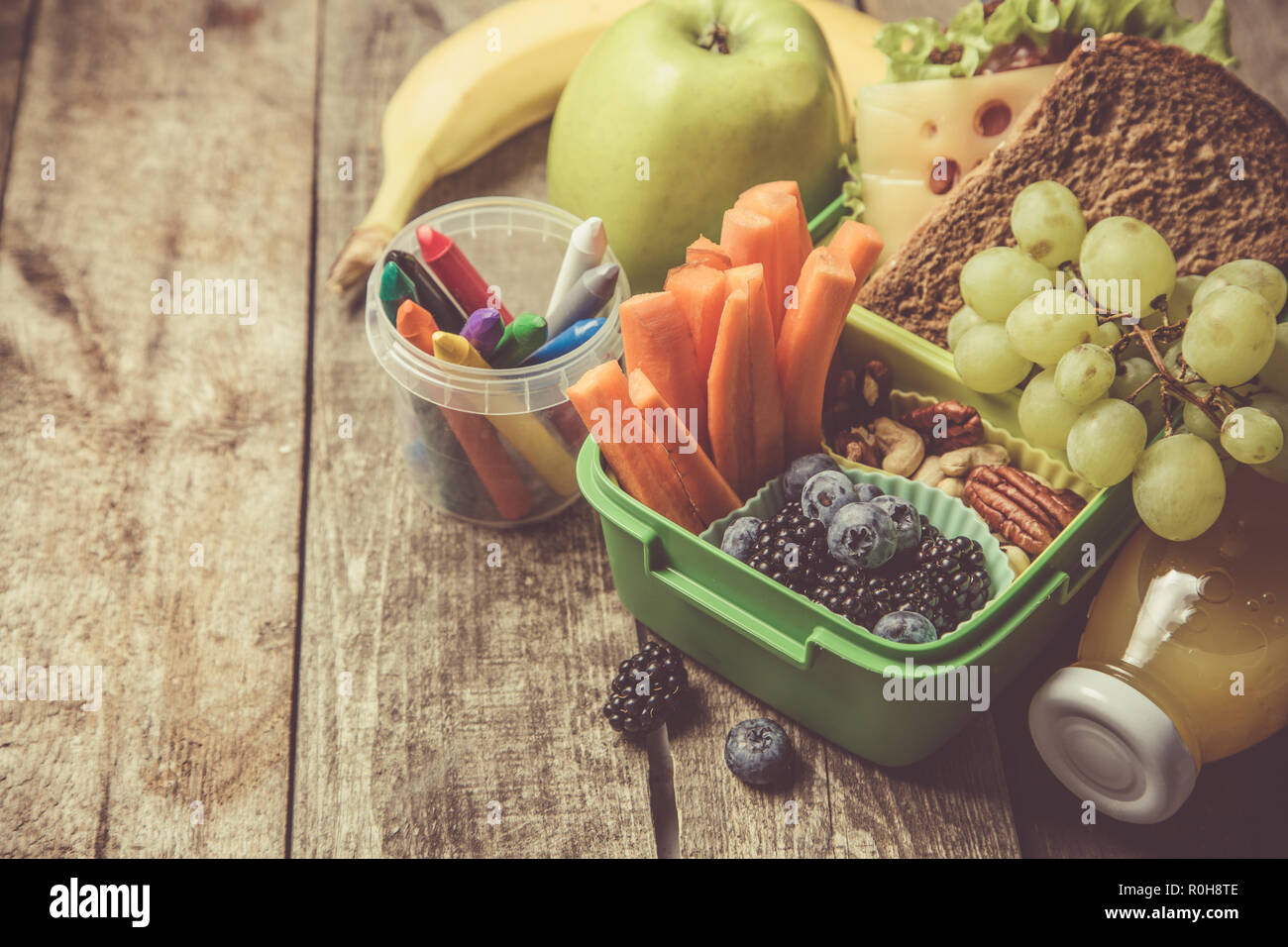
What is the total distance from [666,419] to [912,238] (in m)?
0.33

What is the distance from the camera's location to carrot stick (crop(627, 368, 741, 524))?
32.3 inches

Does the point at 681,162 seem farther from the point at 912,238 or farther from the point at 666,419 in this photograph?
the point at 666,419

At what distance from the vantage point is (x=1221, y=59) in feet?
3.32

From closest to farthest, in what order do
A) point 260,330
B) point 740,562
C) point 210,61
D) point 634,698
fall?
point 740,562 < point 634,698 < point 260,330 < point 210,61

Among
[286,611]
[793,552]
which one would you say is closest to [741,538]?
[793,552]

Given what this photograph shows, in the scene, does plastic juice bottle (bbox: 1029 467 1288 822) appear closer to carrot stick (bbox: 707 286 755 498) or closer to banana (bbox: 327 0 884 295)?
carrot stick (bbox: 707 286 755 498)

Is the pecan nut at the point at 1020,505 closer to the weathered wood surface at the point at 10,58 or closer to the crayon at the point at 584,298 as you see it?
the crayon at the point at 584,298

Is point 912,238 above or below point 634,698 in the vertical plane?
above

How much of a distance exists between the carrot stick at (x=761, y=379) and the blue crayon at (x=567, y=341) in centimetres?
14

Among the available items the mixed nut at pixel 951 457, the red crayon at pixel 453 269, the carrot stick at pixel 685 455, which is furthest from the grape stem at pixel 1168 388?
the red crayon at pixel 453 269

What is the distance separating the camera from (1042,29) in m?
1.00

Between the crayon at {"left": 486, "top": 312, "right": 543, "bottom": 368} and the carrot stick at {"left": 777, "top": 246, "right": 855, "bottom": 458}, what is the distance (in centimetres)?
20
